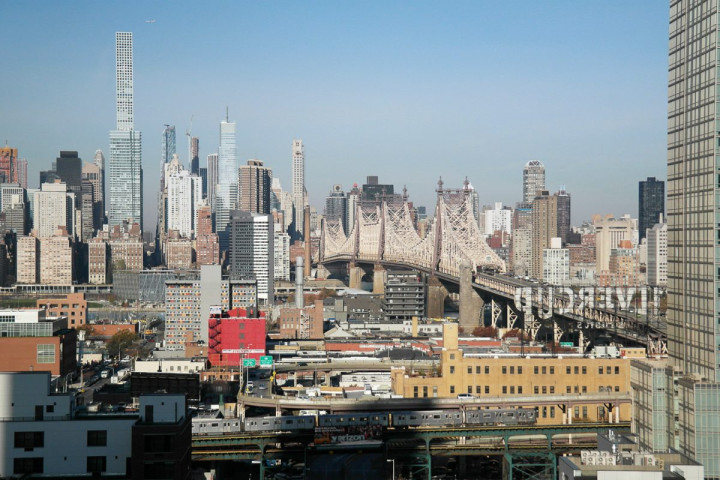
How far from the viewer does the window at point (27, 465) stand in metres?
22.6

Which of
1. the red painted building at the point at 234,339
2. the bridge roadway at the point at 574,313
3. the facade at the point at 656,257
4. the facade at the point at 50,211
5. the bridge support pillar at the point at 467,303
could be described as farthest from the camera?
the facade at the point at 50,211

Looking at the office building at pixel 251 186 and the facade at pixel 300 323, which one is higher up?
the office building at pixel 251 186

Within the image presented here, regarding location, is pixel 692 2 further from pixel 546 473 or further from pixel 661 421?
pixel 546 473

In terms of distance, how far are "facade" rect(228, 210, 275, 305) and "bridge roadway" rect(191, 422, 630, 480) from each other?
86.7m

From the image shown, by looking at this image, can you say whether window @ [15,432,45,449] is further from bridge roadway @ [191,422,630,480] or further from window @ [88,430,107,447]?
bridge roadway @ [191,422,630,480]

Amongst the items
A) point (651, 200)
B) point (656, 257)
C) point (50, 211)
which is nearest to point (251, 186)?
point (50, 211)

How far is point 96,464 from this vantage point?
74.2 feet

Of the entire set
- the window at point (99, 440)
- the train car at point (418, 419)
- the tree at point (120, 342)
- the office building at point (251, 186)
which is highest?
the office building at point (251, 186)

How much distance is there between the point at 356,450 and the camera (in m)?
30.3

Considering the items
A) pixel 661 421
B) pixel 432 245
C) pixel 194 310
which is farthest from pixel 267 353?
pixel 432 245

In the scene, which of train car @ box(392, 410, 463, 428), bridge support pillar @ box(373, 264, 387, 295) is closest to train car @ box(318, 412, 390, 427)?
train car @ box(392, 410, 463, 428)

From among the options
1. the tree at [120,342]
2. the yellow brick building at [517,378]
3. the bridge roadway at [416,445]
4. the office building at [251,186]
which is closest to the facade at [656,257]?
the tree at [120,342]

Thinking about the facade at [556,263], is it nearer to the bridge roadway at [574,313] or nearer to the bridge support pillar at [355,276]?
the bridge support pillar at [355,276]

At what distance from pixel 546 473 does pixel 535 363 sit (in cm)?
697
